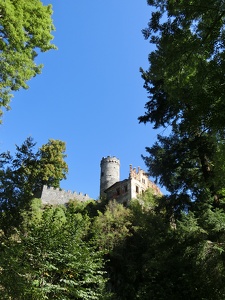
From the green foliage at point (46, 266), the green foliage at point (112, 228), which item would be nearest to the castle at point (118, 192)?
the green foliage at point (112, 228)

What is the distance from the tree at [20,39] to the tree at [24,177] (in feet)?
27.0

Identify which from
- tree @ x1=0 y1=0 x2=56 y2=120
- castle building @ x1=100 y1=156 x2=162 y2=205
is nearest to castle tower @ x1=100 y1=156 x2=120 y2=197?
castle building @ x1=100 y1=156 x2=162 y2=205

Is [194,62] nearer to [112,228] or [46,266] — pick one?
[46,266]

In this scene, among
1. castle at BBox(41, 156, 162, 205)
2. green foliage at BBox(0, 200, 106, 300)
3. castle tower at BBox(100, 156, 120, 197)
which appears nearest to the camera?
green foliage at BBox(0, 200, 106, 300)

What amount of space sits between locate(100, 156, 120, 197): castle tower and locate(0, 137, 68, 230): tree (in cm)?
653

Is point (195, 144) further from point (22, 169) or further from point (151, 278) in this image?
point (22, 169)

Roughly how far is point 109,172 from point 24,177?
58.3ft

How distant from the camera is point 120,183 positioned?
1284 inches

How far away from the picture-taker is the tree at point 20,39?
37.3 ft

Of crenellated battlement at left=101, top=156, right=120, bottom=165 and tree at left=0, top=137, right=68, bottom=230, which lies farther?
crenellated battlement at left=101, top=156, right=120, bottom=165

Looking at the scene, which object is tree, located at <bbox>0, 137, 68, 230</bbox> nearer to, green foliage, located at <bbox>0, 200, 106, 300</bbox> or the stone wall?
the stone wall

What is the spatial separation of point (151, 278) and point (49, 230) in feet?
20.2

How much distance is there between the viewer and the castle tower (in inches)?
1521

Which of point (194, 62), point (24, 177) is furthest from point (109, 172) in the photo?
point (194, 62)
